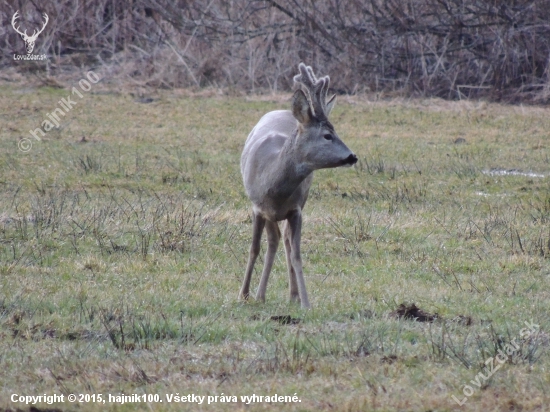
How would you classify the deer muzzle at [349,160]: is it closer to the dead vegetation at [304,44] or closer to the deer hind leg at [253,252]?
the deer hind leg at [253,252]

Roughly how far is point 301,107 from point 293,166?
451 millimetres

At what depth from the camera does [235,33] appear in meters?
23.5

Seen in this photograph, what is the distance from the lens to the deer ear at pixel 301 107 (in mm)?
7043

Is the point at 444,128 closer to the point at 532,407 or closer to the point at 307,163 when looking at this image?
the point at 307,163

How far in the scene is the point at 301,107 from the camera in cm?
711

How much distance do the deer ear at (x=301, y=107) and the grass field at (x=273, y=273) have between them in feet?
4.66

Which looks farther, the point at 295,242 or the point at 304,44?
the point at 304,44

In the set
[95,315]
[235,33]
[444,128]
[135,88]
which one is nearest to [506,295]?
[95,315]

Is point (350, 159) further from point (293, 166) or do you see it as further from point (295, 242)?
point (295, 242)

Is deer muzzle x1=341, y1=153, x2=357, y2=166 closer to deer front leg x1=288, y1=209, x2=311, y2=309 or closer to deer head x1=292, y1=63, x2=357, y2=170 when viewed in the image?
deer head x1=292, y1=63, x2=357, y2=170

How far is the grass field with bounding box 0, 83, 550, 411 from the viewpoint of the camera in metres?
5.34

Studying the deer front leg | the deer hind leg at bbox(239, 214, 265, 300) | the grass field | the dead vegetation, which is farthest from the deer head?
the dead vegetation

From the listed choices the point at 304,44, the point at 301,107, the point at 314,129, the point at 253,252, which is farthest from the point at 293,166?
the point at 304,44

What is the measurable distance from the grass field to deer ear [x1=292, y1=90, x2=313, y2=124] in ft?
4.66
